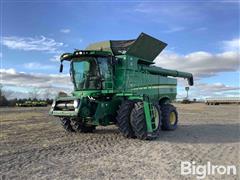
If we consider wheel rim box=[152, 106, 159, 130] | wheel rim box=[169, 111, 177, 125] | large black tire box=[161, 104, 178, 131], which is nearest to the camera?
wheel rim box=[152, 106, 159, 130]

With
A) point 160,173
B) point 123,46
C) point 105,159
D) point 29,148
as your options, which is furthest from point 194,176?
point 123,46

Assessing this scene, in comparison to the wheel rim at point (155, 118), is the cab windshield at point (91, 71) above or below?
above

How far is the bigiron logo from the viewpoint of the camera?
707 centimetres

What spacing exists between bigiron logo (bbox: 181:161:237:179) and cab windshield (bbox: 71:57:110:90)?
5.82m

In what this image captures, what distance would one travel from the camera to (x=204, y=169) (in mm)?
7410

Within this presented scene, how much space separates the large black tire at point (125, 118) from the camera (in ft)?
37.7

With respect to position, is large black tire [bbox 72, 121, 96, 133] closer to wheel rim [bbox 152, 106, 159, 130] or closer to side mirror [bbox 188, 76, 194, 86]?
wheel rim [bbox 152, 106, 159, 130]

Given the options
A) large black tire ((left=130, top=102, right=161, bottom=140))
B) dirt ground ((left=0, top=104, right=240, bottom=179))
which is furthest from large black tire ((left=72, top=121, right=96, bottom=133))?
large black tire ((left=130, top=102, right=161, bottom=140))

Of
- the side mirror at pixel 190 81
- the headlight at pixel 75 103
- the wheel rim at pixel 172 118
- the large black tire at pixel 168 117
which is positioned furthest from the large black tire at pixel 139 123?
the side mirror at pixel 190 81

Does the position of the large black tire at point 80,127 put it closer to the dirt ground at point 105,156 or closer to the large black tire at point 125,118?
the dirt ground at point 105,156

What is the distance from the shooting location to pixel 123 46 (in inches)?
566

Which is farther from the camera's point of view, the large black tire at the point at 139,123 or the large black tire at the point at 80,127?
the large black tire at the point at 80,127

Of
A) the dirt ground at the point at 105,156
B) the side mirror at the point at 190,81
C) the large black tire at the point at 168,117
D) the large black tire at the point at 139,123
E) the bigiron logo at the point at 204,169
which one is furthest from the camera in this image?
the side mirror at the point at 190,81

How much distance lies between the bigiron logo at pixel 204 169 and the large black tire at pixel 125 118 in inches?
153
